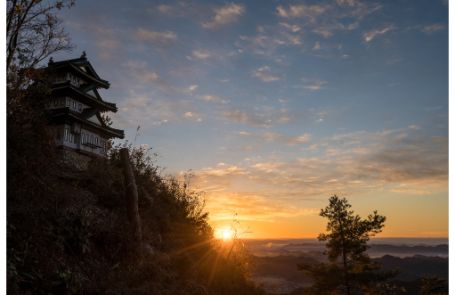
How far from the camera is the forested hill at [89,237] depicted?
10.5m

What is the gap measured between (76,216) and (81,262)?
1.79m

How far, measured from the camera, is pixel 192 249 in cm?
1961

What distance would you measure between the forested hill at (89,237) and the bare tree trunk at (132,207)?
1.00 feet

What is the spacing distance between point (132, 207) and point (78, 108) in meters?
10.9

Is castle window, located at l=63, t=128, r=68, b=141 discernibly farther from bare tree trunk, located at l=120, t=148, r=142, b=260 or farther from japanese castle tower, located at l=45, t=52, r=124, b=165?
bare tree trunk, located at l=120, t=148, r=142, b=260

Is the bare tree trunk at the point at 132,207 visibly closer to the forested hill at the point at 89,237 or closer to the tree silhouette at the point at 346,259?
the forested hill at the point at 89,237

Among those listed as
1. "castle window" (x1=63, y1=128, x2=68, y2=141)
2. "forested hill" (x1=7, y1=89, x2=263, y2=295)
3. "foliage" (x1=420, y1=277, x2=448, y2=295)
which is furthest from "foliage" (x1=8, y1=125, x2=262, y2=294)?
"foliage" (x1=420, y1=277, x2=448, y2=295)

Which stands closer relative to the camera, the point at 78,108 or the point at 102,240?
the point at 102,240

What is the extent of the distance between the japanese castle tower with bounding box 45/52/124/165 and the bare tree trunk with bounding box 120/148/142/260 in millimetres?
5816

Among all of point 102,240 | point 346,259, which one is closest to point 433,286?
point 346,259

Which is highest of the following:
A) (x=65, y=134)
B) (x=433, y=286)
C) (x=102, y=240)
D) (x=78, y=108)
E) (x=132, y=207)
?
(x=78, y=108)

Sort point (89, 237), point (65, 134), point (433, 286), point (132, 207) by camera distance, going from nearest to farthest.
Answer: point (89, 237), point (132, 207), point (65, 134), point (433, 286)

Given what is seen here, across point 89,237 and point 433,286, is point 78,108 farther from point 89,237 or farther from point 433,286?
point 433,286

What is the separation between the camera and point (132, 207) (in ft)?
55.6
